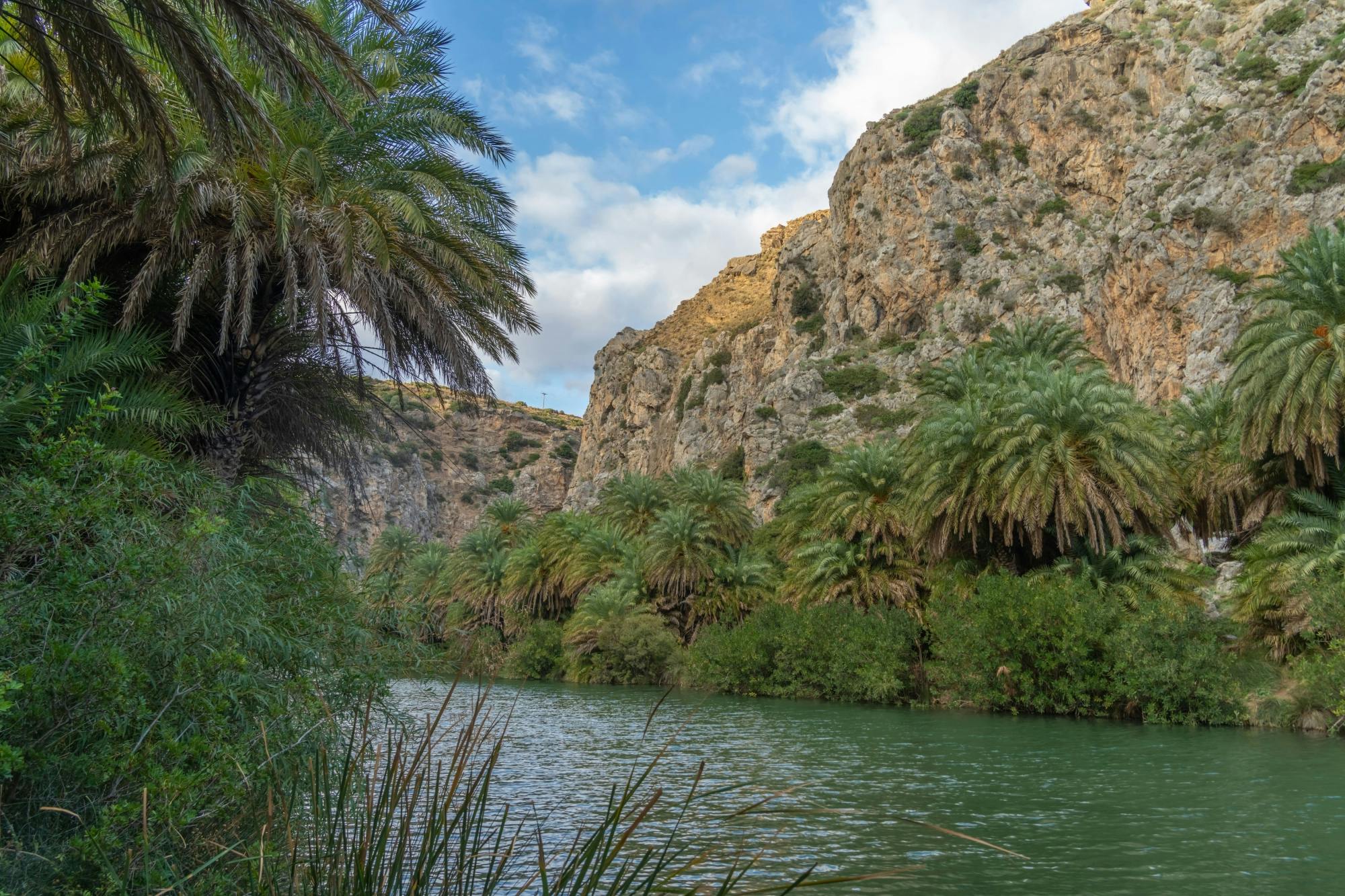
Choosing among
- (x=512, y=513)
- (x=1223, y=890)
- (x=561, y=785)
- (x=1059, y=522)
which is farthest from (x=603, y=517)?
(x=1223, y=890)

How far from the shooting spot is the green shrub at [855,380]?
67.4 meters

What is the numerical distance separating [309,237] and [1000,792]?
12.2 metres

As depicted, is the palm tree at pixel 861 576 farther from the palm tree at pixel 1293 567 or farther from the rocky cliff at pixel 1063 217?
the rocky cliff at pixel 1063 217

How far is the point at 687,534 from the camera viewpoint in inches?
1639

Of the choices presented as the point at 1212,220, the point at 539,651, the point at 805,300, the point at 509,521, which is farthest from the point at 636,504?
the point at 805,300

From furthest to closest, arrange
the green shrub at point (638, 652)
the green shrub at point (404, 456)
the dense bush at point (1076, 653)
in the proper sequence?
the green shrub at point (404, 456) < the green shrub at point (638, 652) < the dense bush at point (1076, 653)

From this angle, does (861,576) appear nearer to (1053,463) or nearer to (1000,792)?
(1053,463)

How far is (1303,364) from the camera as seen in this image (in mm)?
22484

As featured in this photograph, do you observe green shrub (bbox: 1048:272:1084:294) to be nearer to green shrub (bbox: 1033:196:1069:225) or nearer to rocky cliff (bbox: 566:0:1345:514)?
rocky cliff (bbox: 566:0:1345:514)

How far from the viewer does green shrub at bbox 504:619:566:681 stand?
4794 cm

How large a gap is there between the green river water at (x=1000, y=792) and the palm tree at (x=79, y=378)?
3492mm

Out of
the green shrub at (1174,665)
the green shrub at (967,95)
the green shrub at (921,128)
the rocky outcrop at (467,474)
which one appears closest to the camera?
the green shrub at (1174,665)

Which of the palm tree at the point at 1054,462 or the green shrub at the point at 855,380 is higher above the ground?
the green shrub at the point at 855,380

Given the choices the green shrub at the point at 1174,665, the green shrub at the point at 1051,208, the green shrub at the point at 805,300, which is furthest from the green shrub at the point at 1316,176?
the green shrub at the point at 805,300
